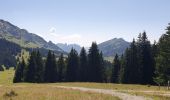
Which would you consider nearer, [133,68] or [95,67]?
[133,68]

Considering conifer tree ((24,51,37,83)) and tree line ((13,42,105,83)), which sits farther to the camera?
conifer tree ((24,51,37,83))

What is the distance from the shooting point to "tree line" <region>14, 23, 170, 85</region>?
85.5m

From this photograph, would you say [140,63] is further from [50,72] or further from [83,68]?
[50,72]

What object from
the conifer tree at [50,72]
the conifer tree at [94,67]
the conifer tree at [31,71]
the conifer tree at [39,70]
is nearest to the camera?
the conifer tree at [94,67]

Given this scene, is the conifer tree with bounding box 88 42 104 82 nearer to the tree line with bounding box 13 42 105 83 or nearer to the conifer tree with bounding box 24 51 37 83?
the tree line with bounding box 13 42 105 83

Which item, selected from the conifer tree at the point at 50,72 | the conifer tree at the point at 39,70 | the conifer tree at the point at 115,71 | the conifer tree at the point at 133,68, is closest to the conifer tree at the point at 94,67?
the conifer tree at the point at 115,71

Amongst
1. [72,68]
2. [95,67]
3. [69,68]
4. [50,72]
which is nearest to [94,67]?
[95,67]

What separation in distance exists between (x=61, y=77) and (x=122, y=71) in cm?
2256

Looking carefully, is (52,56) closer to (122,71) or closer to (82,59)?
(82,59)

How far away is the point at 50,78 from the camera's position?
104 meters

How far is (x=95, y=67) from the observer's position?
Result: 9756 cm

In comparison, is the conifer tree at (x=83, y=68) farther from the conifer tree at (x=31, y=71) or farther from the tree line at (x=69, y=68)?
the conifer tree at (x=31, y=71)

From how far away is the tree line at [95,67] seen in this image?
85.5 metres

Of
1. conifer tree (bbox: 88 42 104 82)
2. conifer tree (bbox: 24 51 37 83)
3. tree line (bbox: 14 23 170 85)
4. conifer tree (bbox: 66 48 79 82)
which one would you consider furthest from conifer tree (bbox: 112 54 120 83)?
conifer tree (bbox: 24 51 37 83)
